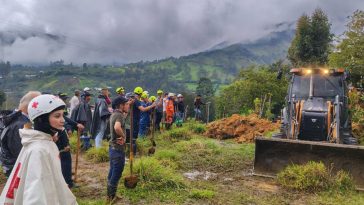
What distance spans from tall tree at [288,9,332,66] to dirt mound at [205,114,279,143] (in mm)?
26619

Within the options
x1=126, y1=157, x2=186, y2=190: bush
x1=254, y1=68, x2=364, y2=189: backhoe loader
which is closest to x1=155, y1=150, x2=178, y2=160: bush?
x1=126, y1=157, x2=186, y2=190: bush

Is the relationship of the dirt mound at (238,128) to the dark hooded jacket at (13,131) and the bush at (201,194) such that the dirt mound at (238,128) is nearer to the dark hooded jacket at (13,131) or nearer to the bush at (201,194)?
the bush at (201,194)

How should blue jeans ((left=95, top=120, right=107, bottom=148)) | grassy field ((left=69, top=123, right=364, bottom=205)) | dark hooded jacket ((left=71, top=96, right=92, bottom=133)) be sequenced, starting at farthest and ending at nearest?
dark hooded jacket ((left=71, top=96, right=92, bottom=133)) < blue jeans ((left=95, top=120, right=107, bottom=148)) < grassy field ((left=69, top=123, right=364, bottom=205))

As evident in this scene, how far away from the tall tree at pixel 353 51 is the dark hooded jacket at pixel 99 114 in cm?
1544

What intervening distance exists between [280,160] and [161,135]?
6475 millimetres

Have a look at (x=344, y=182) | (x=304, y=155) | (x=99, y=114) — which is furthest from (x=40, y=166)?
(x=99, y=114)

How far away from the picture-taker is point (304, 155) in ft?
27.5

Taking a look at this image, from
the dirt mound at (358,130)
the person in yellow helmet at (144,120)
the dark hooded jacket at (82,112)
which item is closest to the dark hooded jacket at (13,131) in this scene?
the dark hooded jacket at (82,112)

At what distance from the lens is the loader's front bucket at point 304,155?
25.8 feet

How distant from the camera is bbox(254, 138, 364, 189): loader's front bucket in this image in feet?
25.8

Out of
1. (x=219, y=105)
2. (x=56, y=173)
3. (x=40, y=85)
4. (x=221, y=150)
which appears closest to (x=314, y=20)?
(x=219, y=105)

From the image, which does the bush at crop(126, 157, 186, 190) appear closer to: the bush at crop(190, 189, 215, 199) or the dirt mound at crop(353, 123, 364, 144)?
the bush at crop(190, 189, 215, 199)

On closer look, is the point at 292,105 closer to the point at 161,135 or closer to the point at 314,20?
the point at 161,135

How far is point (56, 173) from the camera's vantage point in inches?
110
